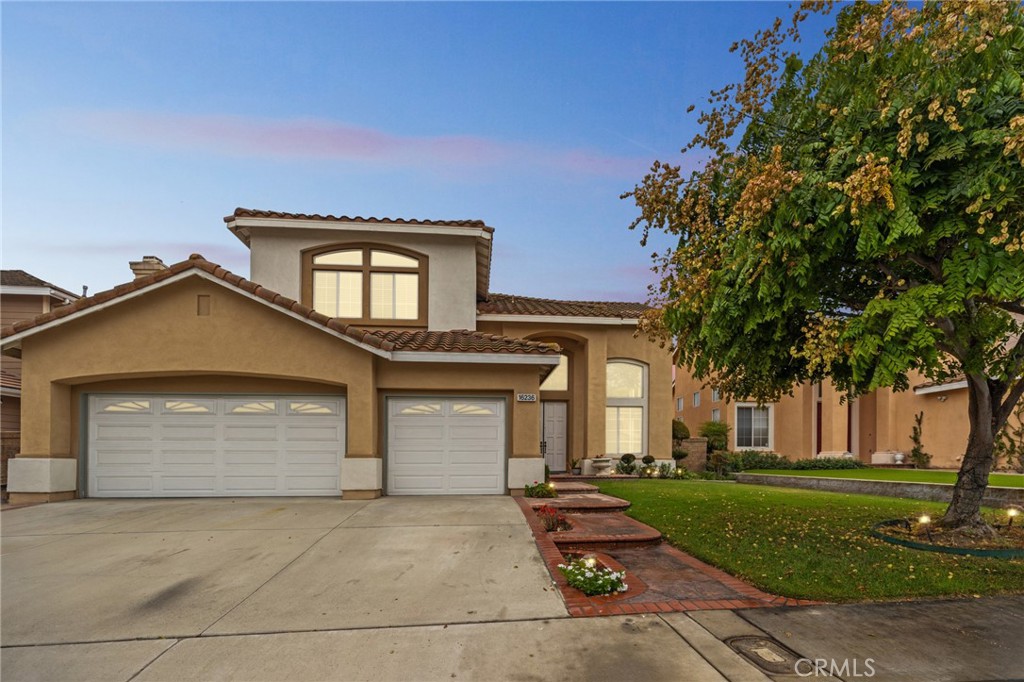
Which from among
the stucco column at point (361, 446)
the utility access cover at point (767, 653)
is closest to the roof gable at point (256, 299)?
the stucco column at point (361, 446)

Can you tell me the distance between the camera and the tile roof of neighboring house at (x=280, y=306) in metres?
10.4

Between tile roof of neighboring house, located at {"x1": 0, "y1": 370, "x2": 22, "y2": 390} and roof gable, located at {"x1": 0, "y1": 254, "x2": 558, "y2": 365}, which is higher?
roof gable, located at {"x1": 0, "y1": 254, "x2": 558, "y2": 365}

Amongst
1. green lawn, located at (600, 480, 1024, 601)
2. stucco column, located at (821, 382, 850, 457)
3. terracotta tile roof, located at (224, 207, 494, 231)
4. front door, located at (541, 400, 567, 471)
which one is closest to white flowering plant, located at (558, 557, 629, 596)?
green lawn, located at (600, 480, 1024, 601)

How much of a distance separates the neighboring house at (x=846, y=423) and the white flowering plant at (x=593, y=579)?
715 inches

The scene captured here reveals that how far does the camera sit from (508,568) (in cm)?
616

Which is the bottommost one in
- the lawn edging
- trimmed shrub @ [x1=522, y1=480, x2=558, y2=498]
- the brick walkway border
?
the lawn edging

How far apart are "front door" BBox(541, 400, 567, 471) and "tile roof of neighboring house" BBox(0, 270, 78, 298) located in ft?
56.4

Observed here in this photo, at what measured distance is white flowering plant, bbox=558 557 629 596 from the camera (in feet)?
17.2

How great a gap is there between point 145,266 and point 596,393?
14.1 metres

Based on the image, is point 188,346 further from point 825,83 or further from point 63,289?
point 825,83

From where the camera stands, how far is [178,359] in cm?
1066

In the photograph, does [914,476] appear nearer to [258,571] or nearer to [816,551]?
[816,551]

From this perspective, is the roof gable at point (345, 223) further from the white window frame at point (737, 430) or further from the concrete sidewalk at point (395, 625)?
the white window frame at point (737, 430)

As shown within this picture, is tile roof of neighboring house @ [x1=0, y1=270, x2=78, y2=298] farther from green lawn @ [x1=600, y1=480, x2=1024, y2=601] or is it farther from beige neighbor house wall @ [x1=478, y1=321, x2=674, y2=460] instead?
green lawn @ [x1=600, y1=480, x2=1024, y2=601]
